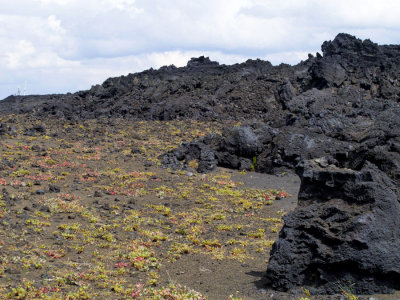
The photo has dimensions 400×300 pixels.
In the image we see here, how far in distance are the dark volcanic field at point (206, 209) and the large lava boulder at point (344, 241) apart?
0.02 metres

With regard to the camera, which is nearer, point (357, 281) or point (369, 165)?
point (357, 281)

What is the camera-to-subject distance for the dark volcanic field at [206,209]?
29.0ft

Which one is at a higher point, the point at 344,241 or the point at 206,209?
the point at 344,241

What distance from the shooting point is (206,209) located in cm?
1680

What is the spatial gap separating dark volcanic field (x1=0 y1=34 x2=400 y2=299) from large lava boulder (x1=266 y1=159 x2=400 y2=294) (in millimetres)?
22

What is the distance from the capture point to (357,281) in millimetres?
8539

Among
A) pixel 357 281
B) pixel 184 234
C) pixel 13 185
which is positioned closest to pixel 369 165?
pixel 357 281

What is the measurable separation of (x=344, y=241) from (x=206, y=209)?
27.9ft

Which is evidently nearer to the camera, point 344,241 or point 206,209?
point 344,241

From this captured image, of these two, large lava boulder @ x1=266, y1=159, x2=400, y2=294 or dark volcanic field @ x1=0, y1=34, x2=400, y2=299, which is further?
dark volcanic field @ x1=0, y1=34, x2=400, y2=299

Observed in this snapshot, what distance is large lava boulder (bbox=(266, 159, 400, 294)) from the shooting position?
334 inches

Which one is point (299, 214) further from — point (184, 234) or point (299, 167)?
point (184, 234)

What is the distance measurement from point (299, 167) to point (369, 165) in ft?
10.5

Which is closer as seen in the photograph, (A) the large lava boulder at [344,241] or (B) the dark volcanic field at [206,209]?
(A) the large lava boulder at [344,241]
